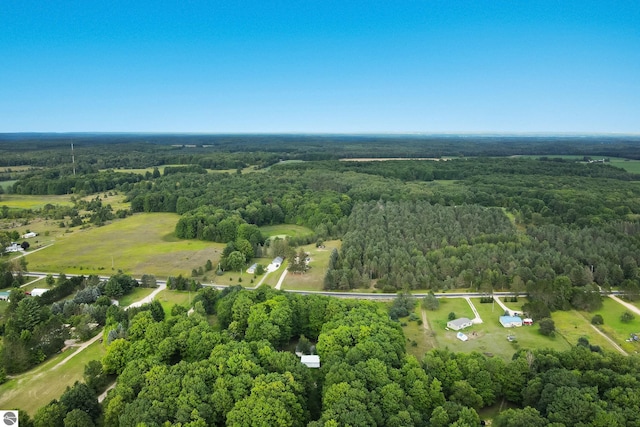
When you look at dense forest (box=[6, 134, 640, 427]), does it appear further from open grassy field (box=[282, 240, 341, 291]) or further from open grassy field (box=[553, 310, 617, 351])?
open grassy field (box=[282, 240, 341, 291])

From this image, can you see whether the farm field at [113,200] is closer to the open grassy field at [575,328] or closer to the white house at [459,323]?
the white house at [459,323]

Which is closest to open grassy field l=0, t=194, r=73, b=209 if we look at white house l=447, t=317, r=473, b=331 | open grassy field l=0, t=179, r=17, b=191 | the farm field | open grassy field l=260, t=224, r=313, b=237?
the farm field

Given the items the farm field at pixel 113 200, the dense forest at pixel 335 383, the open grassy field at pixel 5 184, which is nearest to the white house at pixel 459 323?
the dense forest at pixel 335 383

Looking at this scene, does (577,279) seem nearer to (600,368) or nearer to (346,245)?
(600,368)

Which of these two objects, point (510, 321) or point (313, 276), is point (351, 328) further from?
point (313, 276)

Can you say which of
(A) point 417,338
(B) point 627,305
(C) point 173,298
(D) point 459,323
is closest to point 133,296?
(C) point 173,298

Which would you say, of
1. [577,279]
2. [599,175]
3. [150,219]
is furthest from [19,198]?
[599,175]
